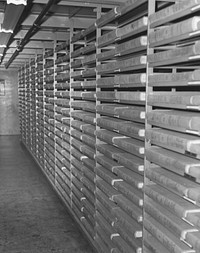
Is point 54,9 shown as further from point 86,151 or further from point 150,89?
point 150,89

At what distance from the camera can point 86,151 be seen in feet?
12.7

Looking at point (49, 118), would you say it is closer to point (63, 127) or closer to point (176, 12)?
point (63, 127)

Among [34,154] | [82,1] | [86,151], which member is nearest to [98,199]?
[86,151]

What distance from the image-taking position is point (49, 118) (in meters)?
6.16

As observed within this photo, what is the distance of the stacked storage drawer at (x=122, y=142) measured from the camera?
253 cm

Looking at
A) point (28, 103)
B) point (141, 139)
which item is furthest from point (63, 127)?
point (28, 103)

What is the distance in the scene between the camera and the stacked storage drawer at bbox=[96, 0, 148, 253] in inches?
99.7

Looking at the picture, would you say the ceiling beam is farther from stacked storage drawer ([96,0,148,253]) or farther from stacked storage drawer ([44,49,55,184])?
stacked storage drawer ([44,49,55,184])

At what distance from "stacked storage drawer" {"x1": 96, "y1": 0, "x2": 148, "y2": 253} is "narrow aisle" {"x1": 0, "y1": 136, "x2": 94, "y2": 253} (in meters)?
0.79

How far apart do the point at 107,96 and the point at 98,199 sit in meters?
1.08

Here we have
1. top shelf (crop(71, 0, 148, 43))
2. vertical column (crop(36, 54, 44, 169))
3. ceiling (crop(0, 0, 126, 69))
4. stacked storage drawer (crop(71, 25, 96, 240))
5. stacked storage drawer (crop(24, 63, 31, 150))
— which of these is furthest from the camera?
stacked storage drawer (crop(24, 63, 31, 150))

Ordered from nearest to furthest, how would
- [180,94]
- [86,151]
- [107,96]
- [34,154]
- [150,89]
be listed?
[180,94], [150,89], [107,96], [86,151], [34,154]

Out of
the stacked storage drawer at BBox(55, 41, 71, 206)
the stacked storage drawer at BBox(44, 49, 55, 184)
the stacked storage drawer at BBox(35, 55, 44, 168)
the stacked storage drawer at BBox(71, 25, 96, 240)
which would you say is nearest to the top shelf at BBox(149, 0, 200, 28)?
the stacked storage drawer at BBox(71, 25, 96, 240)

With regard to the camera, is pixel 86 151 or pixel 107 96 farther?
pixel 86 151
